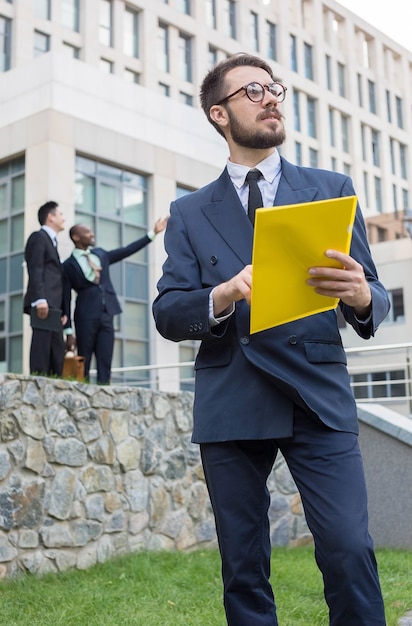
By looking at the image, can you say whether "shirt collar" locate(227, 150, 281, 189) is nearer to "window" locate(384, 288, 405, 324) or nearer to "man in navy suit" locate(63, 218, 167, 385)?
"man in navy suit" locate(63, 218, 167, 385)

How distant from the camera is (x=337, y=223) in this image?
6.54ft

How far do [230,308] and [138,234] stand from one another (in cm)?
1594

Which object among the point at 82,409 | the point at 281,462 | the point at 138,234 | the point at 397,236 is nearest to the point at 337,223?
the point at 82,409

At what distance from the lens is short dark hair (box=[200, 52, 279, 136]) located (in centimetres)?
272

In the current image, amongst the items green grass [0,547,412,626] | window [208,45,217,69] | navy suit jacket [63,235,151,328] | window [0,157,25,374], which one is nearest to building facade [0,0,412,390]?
window [0,157,25,374]

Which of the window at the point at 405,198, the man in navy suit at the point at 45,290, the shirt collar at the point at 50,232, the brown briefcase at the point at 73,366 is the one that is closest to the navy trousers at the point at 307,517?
the man in navy suit at the point at 45,290

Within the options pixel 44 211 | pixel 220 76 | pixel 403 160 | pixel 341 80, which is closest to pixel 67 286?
pixel 44 211

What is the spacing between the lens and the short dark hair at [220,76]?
2.72 metres

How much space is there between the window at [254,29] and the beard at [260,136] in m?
38.6

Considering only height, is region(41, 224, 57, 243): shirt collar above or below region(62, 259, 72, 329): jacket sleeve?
above

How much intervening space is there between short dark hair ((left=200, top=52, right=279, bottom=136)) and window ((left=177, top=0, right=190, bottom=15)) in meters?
34.4

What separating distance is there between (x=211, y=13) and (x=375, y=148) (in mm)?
15073

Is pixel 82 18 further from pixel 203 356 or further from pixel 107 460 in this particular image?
pixel 203 356

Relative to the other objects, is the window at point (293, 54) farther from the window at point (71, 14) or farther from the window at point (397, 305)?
the window at point (397, 305)
